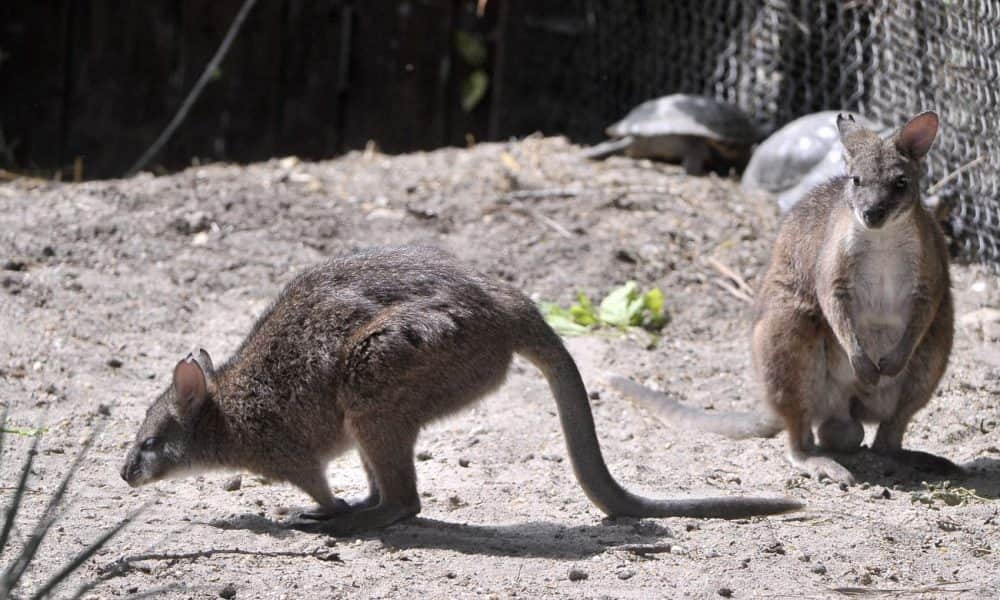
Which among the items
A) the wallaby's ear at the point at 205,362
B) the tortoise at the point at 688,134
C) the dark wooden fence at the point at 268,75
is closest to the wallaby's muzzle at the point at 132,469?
the wallaby's ear at the point at 205,362

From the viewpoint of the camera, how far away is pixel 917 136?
5.27 meters

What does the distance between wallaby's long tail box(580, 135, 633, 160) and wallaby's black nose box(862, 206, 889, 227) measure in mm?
4878

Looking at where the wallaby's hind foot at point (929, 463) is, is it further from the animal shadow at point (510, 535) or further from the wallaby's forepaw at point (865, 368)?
the animal shadow at point (510, 535)

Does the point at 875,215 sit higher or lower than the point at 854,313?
higher

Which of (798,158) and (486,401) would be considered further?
(798,158)

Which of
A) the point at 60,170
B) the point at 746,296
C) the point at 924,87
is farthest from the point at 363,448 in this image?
the point at 60,170

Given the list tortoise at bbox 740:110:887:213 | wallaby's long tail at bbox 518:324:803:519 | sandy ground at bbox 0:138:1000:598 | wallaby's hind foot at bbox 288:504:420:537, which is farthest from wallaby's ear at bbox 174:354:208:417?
tortoise at bbox 740:110:887:213

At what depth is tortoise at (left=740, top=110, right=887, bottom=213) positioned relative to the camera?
852cm

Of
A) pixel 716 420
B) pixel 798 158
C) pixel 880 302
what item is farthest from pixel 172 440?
pixel 798 158

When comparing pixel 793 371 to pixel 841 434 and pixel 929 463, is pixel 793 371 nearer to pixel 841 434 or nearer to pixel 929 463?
pixel 841 434

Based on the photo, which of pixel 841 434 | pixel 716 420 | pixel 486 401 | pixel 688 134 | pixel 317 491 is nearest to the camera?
pixel 317 491

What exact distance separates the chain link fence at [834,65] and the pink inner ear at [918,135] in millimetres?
2436

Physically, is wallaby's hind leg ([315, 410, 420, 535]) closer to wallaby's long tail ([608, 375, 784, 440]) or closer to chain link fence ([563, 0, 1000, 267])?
wallaby's long tail ([608, 375, 784, 440])

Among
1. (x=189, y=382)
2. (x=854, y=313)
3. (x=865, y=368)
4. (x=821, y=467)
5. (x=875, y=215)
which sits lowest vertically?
(x=821, y=467)
